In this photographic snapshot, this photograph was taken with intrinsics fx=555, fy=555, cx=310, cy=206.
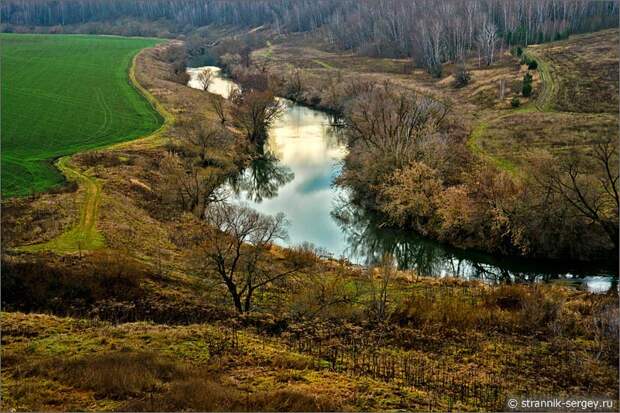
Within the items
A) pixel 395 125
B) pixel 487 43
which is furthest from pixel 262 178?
pixel 487 43

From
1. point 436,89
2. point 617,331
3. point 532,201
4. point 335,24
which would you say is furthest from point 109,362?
point 335,24

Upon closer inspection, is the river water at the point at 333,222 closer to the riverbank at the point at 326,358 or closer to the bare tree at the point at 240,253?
the riverbank at the point at 326,358

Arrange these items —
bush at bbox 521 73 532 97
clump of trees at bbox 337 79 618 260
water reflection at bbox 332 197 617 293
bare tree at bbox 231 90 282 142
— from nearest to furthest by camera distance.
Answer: water reflection at bbox 332 197 617 293
clump of trees at bbox 337 79 618 260
bare tree at bbox 231 90 282 142
bush at bbox 521 73 532 97

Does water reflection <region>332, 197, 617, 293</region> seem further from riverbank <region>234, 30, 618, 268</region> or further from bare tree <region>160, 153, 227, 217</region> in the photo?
bare tree <region>160, 153, 227, 217</region>

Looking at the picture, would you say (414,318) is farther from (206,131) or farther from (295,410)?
(206,131)

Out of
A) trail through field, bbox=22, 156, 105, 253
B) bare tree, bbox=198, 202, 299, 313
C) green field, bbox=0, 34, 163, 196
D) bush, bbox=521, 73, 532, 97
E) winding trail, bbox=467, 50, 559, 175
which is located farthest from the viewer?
bush, bbox=521, 73, 532, 97

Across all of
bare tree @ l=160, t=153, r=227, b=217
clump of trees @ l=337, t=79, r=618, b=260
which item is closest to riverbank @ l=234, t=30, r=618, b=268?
clump of trees @ l=337, t=79, r=618, b=260

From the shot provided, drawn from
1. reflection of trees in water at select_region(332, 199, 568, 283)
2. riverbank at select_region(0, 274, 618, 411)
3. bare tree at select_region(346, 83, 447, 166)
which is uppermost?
bare tree at select_region(346, 83, 447, 166)
